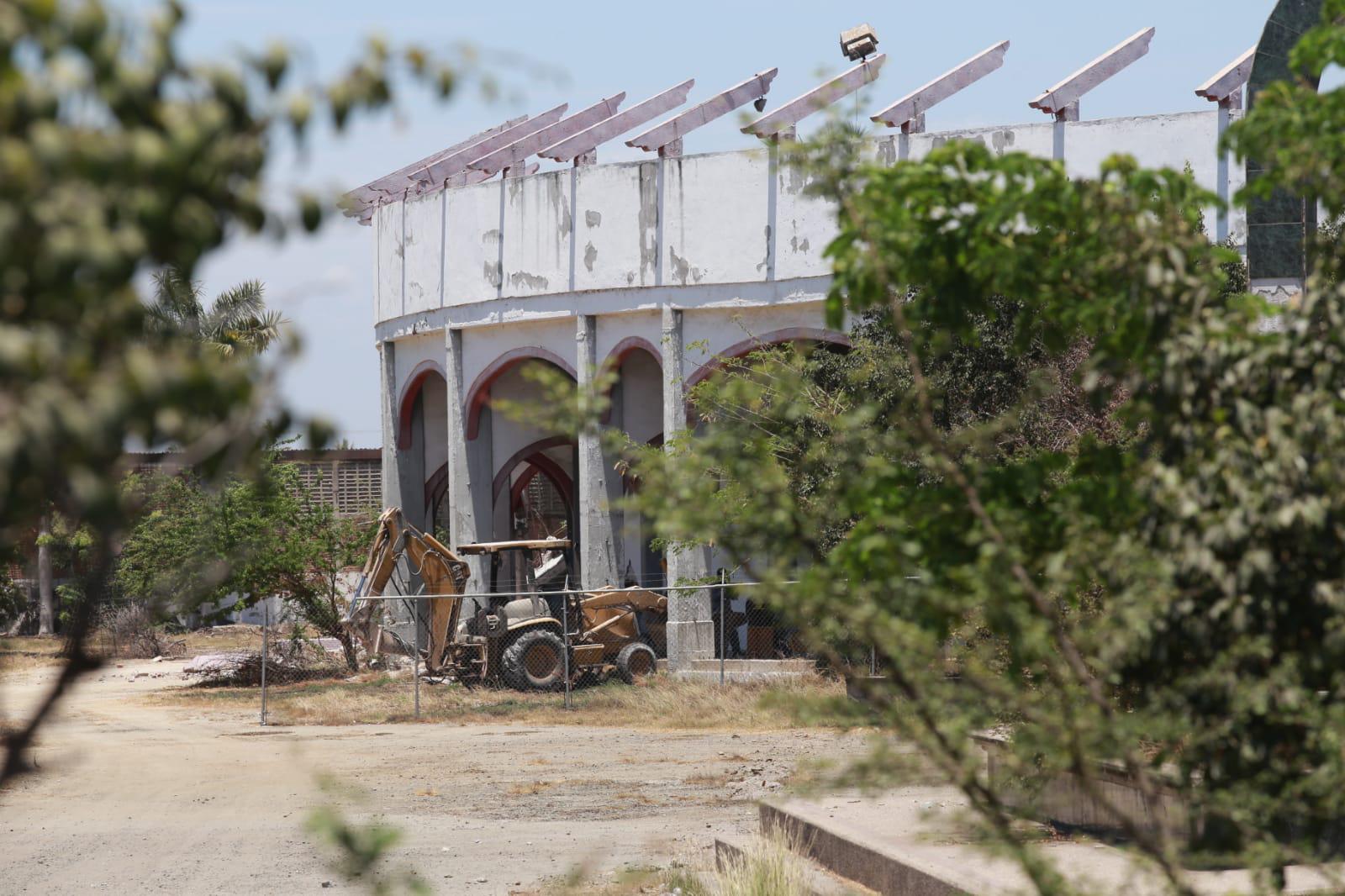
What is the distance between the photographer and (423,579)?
29.0 metres

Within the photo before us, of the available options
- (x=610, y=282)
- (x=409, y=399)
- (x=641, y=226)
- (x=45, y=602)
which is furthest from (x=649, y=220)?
(x=45, y=602)

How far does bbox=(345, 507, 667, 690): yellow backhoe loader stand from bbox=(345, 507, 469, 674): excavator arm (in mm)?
16

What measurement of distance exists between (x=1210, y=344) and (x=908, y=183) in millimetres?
882

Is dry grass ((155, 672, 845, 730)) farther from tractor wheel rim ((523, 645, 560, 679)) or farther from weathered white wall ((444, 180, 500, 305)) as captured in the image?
weathered white wall ((444, 180, 500, 305))

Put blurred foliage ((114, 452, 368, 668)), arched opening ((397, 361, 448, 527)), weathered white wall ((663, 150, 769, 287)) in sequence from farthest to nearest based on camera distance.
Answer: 1. arched opening ((397, 361, 448, 527))
2. blurred foliage ((114, 452, 368, 668))
3. weathered white wall ((663, 150, 769, 287))

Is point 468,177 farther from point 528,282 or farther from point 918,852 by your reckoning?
point 918,852

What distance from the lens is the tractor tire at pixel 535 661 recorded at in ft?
86.9

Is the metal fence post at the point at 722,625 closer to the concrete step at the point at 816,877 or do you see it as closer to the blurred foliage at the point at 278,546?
the blurred foliage at the point at 278,546

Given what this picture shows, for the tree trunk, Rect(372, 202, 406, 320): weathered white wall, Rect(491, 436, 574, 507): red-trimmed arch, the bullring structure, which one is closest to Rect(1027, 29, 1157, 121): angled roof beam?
the bullring structure

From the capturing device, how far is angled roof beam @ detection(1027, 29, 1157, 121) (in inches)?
999

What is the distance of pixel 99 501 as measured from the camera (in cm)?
209

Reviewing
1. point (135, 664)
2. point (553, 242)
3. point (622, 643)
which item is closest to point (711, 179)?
point (553, 242)

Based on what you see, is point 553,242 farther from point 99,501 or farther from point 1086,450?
point 99,501

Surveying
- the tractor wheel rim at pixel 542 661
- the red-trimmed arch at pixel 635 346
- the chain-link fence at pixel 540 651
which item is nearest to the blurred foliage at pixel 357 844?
the chain-link fence at pixel 540 651
